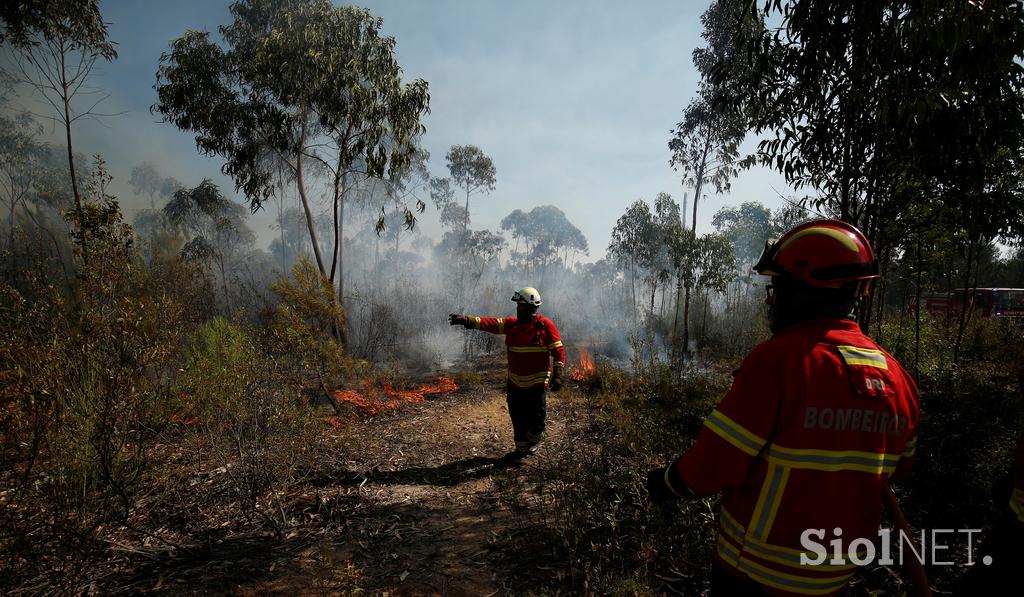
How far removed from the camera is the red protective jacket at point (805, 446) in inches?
46.4

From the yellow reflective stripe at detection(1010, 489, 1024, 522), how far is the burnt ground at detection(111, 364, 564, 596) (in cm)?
227

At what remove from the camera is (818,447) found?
3.86ft

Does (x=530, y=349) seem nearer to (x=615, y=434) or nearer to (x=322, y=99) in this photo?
(x=615, y=434)

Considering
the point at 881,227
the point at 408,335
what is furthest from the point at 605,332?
the point at 881,227

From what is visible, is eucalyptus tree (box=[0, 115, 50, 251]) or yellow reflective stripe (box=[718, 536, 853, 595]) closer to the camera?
yellow reflective stripe (box=[718, 536, 853, 595])

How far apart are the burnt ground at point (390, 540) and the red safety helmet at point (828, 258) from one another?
7.77 feet

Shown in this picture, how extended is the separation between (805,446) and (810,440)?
0.02 m

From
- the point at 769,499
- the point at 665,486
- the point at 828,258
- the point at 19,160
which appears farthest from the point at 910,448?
the point at 19,160

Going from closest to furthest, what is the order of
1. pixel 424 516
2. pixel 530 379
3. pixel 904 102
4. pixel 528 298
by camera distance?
pixel 904 102 < pixel 424 516 < pixel 530 379 < pixel 528 298

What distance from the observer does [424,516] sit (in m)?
3.62

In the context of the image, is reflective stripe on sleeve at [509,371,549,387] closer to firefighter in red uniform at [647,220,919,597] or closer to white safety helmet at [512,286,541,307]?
white safety helmet at [512,286,541,307]

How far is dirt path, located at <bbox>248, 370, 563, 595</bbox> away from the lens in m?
2.72

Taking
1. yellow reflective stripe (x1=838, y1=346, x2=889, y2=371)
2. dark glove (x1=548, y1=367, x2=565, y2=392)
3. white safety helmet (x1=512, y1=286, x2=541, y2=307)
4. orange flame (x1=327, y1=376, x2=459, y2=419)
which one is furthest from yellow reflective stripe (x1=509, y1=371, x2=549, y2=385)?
yellow reflective stripe (x1=838, y1=346, x2=889, y2=371)

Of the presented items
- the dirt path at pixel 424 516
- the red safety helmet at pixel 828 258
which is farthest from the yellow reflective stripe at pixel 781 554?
the dirt path at pixel 424 516
